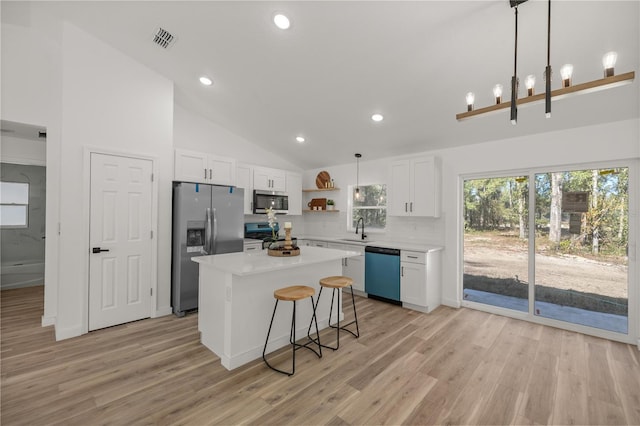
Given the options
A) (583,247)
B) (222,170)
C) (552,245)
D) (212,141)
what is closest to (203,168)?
(222,170)

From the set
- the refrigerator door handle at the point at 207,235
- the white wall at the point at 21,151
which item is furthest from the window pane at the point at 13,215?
the refrigerator door handle at the point at 207,235

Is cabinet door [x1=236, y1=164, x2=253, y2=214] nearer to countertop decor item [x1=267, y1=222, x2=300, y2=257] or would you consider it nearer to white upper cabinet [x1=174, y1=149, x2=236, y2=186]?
white upper cabinet [x1=174, y1=149, x2=236, y2=186]

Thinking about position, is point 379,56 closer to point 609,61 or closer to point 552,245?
point 609,61

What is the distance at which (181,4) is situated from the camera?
2.67m

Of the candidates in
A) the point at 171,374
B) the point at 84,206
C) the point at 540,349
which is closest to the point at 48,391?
the point at 171,374

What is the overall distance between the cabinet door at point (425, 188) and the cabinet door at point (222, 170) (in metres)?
3.00

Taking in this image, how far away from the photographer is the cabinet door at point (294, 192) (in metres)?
5.87

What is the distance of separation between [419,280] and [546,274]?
1.60 m

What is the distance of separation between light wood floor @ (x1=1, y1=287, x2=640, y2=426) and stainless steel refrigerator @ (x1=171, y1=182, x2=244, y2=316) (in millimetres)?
513

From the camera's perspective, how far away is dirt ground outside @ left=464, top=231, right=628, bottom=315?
10.8 ft

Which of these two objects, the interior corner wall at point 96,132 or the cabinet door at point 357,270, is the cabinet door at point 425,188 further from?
the interior corner wall at point 96,132

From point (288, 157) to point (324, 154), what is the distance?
90 cm

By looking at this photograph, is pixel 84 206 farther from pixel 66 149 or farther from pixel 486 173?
pixel 486 173

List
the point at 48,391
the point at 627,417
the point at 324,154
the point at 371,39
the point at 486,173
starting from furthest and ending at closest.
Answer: the point at 324,154, the point at 486,173, the point at 371,39, the point at 48,391, the point at 627,417
